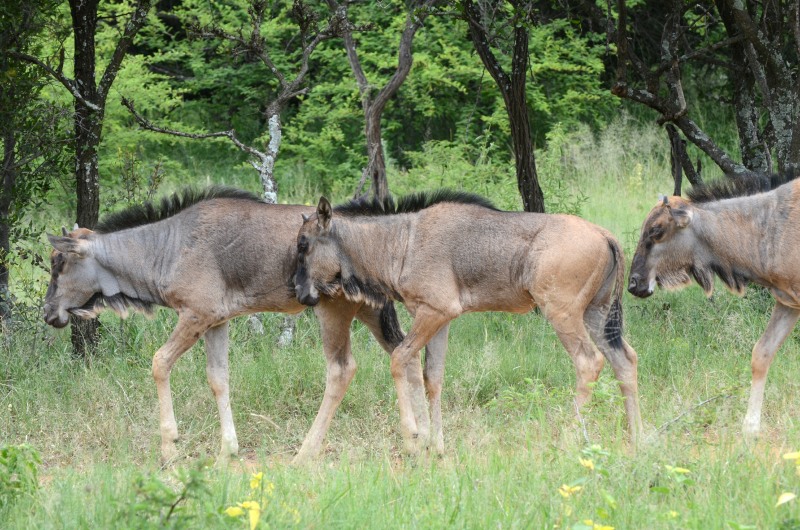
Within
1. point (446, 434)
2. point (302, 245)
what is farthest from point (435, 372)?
point (302, 245)

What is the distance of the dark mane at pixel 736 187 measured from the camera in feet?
25.1

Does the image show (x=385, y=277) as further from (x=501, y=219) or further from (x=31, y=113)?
(x=31, y=113)

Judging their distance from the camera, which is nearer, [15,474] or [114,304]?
[15,474]

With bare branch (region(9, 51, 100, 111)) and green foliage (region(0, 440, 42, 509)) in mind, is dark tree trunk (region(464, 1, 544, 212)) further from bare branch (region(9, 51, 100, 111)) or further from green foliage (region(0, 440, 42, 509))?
green foliage (region(0, 440, 42, 509))

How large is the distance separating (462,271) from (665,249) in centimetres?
152

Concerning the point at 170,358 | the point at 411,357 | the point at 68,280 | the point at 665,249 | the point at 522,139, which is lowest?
the point at 170,358

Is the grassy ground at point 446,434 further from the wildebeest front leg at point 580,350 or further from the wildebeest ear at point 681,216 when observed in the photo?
the wildebeest ear at point 681,216

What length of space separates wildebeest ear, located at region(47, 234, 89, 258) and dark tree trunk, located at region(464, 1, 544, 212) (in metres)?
4.85

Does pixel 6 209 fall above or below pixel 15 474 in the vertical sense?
above

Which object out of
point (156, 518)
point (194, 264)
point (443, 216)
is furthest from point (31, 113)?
point (156, 518)

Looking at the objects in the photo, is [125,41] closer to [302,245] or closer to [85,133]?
[85,133]

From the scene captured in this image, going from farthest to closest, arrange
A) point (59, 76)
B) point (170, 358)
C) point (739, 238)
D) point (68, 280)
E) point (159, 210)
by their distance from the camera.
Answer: point (59, 76) < point (159, 210) < point (68, 280) < point (170, 358) < point (739, 238)

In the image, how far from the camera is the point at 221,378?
812 centimetres

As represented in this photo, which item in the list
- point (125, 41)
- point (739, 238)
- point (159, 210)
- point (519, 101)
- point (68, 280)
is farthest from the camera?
point (519, 101)
